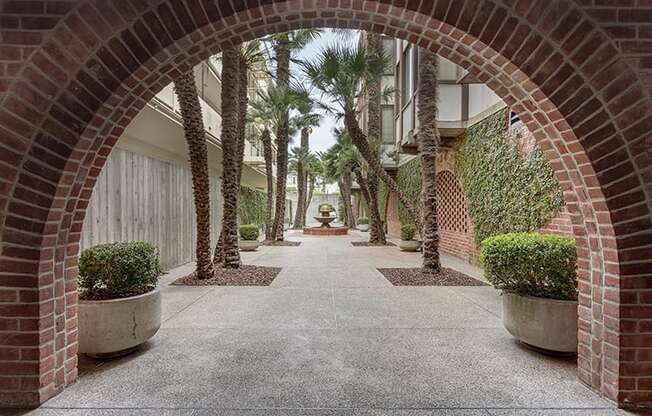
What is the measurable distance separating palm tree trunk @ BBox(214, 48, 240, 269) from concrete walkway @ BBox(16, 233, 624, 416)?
8.85ft

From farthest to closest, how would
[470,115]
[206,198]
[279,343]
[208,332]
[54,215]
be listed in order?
[470,115] < [206,198] < [208,332] < [279,343] < [54,215]

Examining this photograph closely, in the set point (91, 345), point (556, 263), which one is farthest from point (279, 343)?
point (556, 263)

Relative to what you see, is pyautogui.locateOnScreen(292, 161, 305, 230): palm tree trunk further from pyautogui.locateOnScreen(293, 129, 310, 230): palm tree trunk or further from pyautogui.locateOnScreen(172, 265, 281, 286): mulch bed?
pyautogui.locateOnScreen(172, 265, 281, 286): mulch bed

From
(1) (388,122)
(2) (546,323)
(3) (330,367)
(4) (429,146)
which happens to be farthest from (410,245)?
(3) (330,367)

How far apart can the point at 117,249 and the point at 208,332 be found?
1.39m

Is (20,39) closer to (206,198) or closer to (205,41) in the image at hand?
(205,41)

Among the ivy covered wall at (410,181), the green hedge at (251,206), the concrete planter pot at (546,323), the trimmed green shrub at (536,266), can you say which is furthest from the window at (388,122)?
the concrete planter pot at (546,323)

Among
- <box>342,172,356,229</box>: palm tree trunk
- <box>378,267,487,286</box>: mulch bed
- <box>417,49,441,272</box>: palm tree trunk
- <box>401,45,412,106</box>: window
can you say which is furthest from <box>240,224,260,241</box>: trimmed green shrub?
<box>342,172,356,229</box>: palm tree trunk

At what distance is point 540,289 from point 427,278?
3.55m

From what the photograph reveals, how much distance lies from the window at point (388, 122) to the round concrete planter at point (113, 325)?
14980 millimetres

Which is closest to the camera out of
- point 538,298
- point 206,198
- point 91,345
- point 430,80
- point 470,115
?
point 91,345

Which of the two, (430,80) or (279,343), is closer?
(279,343)

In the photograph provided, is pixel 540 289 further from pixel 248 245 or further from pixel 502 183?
pixel 248 245

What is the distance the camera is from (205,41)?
2.60 meters
